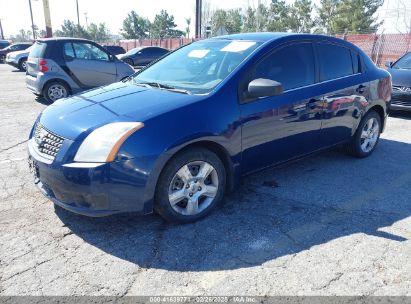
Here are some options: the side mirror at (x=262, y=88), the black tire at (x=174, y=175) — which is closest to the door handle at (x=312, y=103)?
the side mirror at (x=262, y=88)

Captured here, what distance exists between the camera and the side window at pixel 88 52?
30.3 feet

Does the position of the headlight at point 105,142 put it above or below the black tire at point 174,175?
above

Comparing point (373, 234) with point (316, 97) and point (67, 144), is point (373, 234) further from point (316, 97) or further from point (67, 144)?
point (67, 144)

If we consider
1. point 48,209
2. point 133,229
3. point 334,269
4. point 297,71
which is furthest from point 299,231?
point 48,209

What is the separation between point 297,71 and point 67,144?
8.35ft

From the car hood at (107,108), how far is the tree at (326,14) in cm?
5393

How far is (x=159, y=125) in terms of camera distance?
9.60 feet

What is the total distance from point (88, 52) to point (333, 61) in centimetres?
693

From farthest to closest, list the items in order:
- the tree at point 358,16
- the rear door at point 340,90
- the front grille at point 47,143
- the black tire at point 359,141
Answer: the tree at point 358,16 < the black tire at point 359,141 < the rear door at point 340,90 < the front grille at point 47,143

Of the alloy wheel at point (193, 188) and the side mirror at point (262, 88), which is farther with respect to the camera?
the side mirror at point (262, 88)

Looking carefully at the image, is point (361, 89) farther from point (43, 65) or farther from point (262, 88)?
point (43, 65)

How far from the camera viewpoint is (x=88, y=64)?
30.7 feet

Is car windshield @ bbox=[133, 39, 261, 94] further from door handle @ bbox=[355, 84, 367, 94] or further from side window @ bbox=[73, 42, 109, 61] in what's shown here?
side window @ bbox=[73, 42, 109, 61]

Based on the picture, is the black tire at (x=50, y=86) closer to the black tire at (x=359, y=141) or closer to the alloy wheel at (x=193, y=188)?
the alloy wheel at (x=193, y=188)
